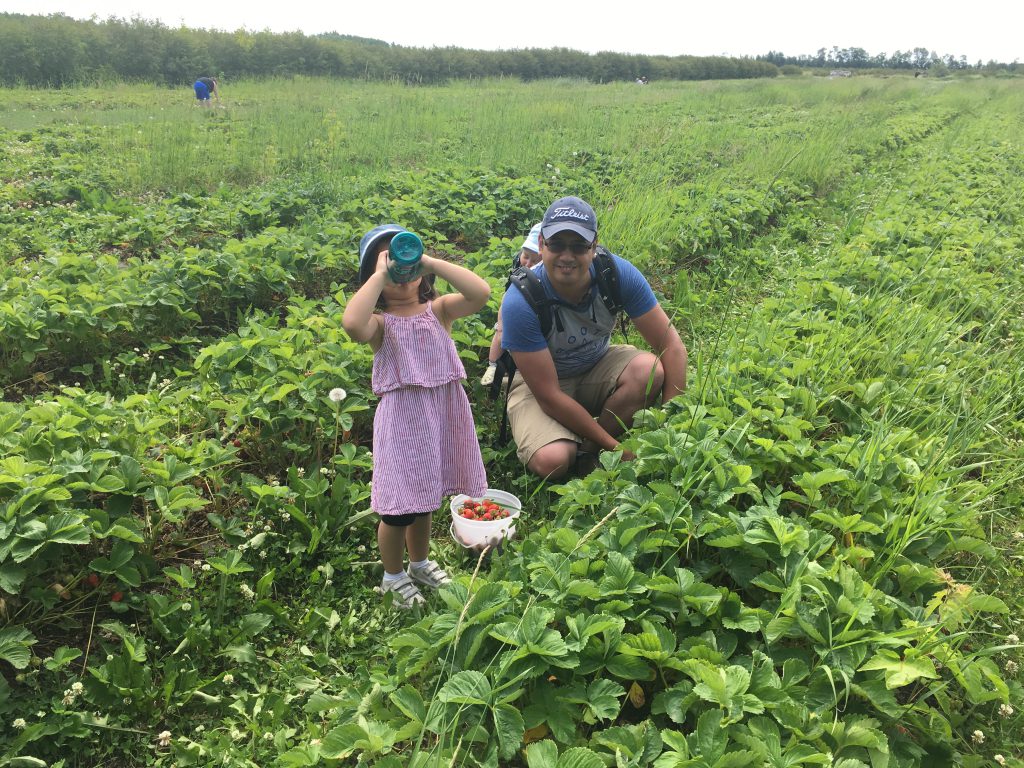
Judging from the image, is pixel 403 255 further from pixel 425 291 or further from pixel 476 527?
pixel 476 527

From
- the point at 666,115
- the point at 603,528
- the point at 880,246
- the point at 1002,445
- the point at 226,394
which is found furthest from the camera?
the point at 666,115

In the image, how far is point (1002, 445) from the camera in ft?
9.79

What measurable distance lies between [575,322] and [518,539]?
125 centimetres

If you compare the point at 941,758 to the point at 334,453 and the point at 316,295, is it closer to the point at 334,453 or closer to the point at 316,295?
the point at 334,453

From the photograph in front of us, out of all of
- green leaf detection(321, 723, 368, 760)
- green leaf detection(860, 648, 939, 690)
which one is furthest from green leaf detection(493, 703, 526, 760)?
green leaf detection(860, 648, 939, 690)

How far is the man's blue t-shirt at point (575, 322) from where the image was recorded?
129 inches

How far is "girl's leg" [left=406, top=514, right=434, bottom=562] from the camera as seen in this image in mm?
2783

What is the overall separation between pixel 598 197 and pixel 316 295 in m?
3.81

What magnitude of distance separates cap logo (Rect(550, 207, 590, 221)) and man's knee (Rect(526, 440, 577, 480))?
1212 millimetres

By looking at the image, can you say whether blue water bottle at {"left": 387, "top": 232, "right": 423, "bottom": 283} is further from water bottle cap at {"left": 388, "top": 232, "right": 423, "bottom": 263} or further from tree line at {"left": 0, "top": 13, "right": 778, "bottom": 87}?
tree line at {"left": 0, "top": 13, "right": 778, "bottom": 87}

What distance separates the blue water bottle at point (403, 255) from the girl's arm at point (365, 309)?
0.04m

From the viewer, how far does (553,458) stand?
3.36m

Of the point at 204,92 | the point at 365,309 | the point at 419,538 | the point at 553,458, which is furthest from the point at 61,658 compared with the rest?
the point at 204,92

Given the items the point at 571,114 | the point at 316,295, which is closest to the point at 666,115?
the point at 571,114
